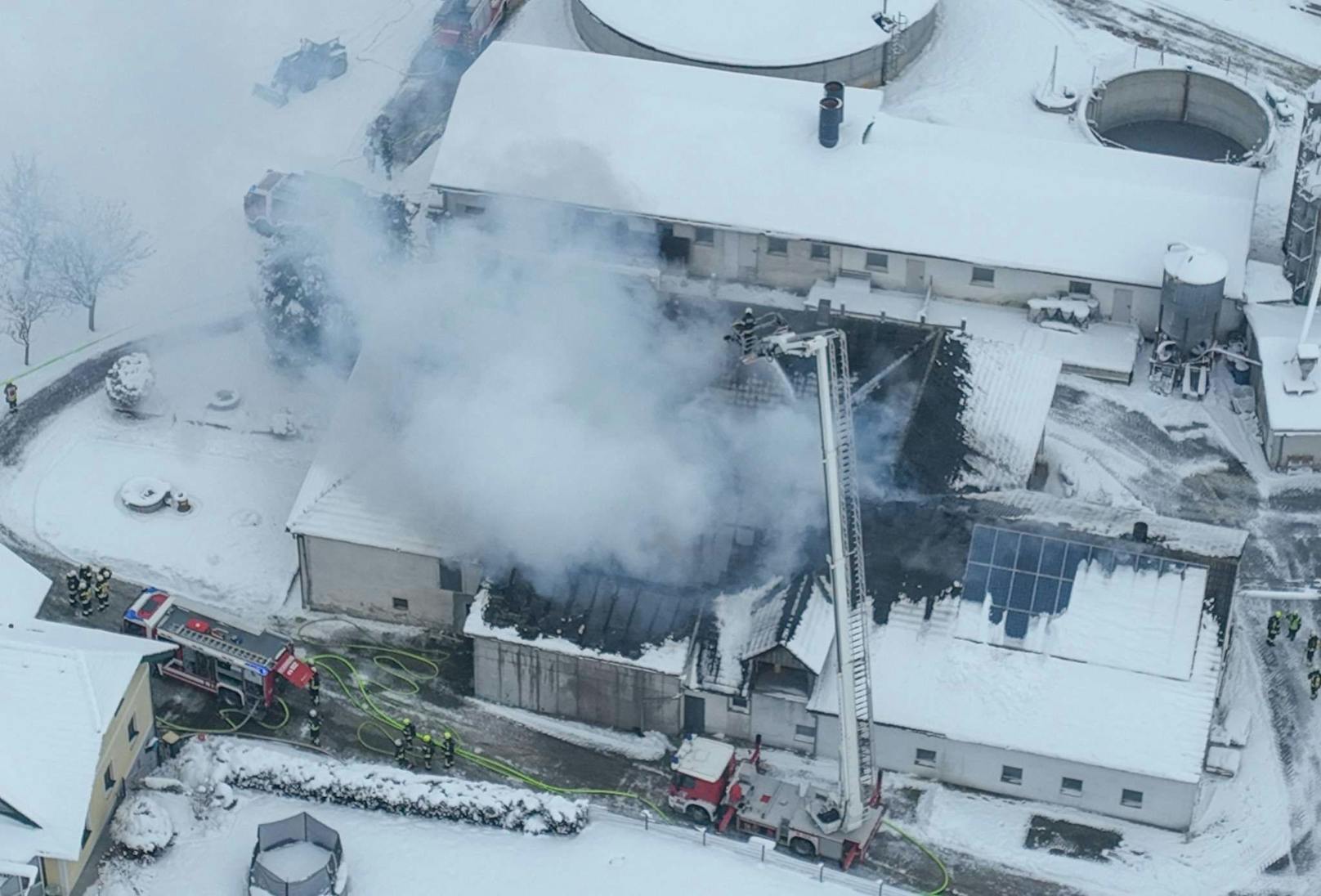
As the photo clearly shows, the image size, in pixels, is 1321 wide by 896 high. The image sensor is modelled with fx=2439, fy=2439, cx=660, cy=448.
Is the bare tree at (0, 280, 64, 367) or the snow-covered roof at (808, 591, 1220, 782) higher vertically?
the bare tree at (0, 280, 64, 367)

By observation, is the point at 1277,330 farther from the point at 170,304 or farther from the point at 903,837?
the point at 170,304

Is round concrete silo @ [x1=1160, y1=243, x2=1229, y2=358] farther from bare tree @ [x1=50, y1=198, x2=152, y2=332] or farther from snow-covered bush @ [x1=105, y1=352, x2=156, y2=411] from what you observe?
bare tree @ [x1=50, y1=198, x2=152, y2=332]

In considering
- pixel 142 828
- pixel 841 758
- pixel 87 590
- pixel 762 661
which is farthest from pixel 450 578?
pixel 841 758

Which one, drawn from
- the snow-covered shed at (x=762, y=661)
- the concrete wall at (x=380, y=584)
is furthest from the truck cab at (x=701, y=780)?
the concrete wall at (x=380, y=584)

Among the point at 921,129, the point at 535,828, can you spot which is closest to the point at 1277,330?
the point at 921,129

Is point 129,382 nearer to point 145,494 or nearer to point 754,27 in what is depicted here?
point 145,494

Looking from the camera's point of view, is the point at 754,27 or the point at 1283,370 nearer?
the point at 1283,370

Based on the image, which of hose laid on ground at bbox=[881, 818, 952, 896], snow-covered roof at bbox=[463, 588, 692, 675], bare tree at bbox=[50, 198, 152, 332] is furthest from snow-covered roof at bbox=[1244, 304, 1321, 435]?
bare tree at bbox=[50, 198, 152, 332]
